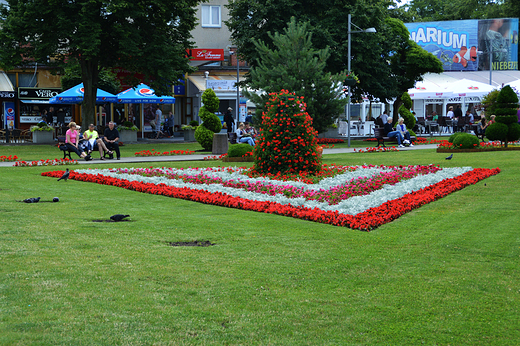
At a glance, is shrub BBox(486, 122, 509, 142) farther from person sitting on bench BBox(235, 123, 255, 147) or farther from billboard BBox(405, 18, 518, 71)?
billboard BBox(405, 18, 518, 71)

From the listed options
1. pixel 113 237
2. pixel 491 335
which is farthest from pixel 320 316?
pixel 113 237

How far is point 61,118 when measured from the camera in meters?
43.6

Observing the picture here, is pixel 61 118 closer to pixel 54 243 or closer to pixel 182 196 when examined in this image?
pixel 182 196

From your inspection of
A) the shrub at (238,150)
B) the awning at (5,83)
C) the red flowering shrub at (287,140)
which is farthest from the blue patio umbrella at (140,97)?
the red flowering shrub at (287,140)

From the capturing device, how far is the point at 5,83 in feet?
136

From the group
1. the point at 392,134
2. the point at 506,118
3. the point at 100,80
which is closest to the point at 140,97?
the point at 100,80

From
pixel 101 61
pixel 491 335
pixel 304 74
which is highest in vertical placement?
pixel 101 61

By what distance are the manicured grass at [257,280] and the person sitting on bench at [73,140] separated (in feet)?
42.3

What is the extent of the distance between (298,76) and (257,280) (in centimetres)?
1488

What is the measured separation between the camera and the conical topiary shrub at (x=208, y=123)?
26891 millimetres

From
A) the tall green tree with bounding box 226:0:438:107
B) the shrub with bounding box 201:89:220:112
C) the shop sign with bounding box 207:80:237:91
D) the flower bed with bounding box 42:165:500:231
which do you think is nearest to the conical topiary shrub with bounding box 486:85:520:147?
the flower bed with bounding box 42:165:500:231

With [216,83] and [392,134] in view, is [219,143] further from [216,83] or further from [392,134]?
[216,83]

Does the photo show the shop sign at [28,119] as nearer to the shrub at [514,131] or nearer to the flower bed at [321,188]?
the flower bed at [321,188]

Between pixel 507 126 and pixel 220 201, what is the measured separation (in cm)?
1738
